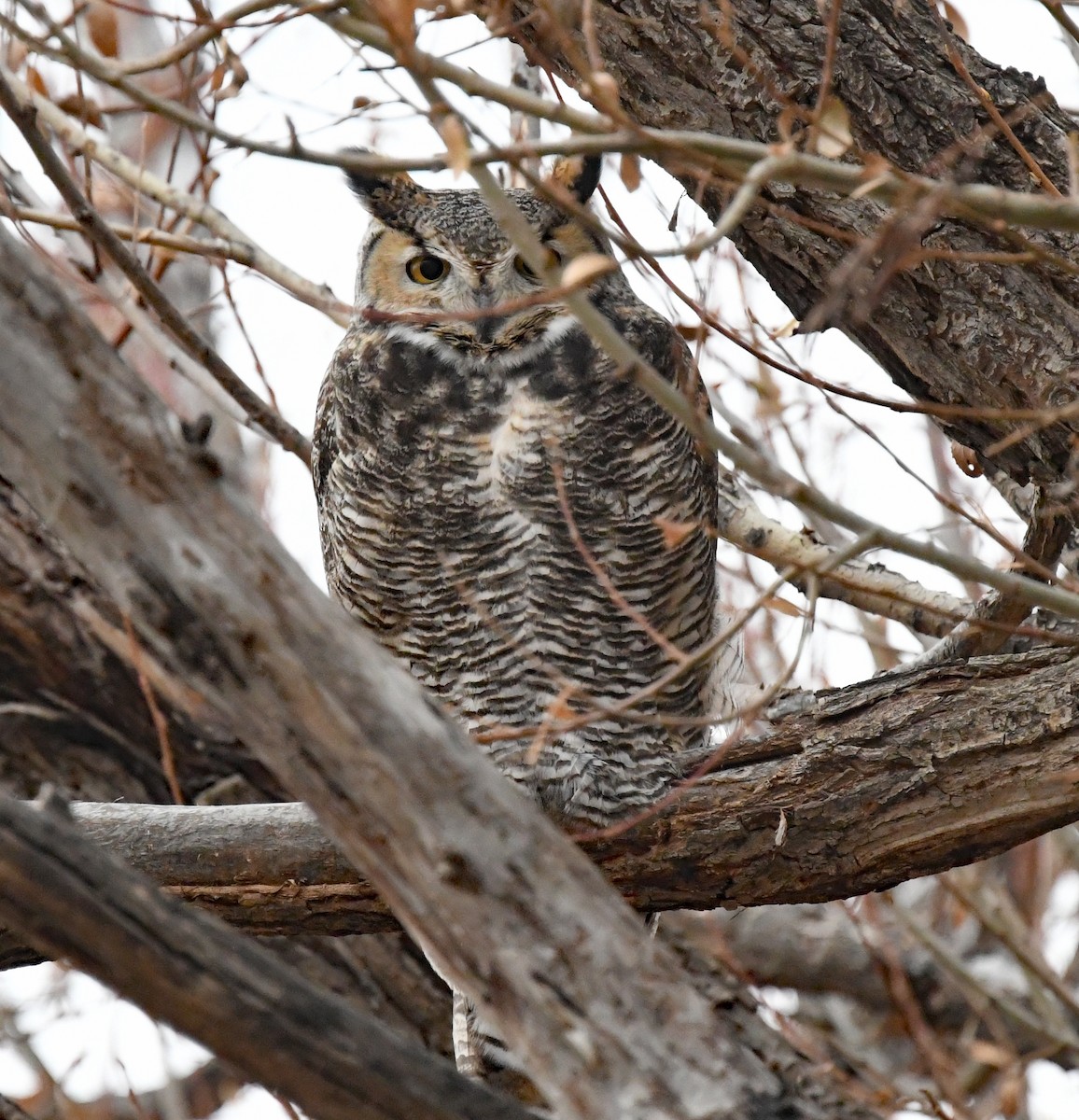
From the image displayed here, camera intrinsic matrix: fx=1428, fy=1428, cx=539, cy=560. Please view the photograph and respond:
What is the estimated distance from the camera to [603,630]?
2.88m

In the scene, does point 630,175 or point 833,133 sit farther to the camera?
point 630,175

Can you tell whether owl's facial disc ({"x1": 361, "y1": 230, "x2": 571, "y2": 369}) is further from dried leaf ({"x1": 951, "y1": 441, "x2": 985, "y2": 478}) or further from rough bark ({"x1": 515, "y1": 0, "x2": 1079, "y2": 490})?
dried leaf ({"x1": 951, "y1": 441, "x2": 985, "y2": 478})

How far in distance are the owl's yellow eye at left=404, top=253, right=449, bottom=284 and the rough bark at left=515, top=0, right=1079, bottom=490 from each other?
0.75m

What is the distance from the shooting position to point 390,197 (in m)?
3.13

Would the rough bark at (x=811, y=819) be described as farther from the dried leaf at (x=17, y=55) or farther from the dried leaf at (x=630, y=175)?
the dried leaf at (x=17, y=55)

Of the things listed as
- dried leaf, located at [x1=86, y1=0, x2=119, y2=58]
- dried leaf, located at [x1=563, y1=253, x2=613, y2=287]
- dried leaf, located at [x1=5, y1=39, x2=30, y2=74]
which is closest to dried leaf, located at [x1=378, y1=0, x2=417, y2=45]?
dried leaf, located at [x1=563, y1=253, x2=613, y2=287]

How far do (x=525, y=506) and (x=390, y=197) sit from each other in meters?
0.82

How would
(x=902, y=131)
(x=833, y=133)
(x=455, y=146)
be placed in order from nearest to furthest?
(x=455, y=146), (x=833, y=133), (x=902, y=131)

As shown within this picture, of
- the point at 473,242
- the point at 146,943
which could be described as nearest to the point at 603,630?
the point at 473,242

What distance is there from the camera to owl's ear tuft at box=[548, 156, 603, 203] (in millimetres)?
2951

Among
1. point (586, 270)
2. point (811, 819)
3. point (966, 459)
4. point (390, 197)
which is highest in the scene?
point (390, 197)

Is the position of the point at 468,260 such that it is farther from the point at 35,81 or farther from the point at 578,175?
the point at 35,81

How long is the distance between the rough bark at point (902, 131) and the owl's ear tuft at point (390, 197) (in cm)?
80

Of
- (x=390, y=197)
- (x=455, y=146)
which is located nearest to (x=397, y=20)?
(x=455, y=146)
